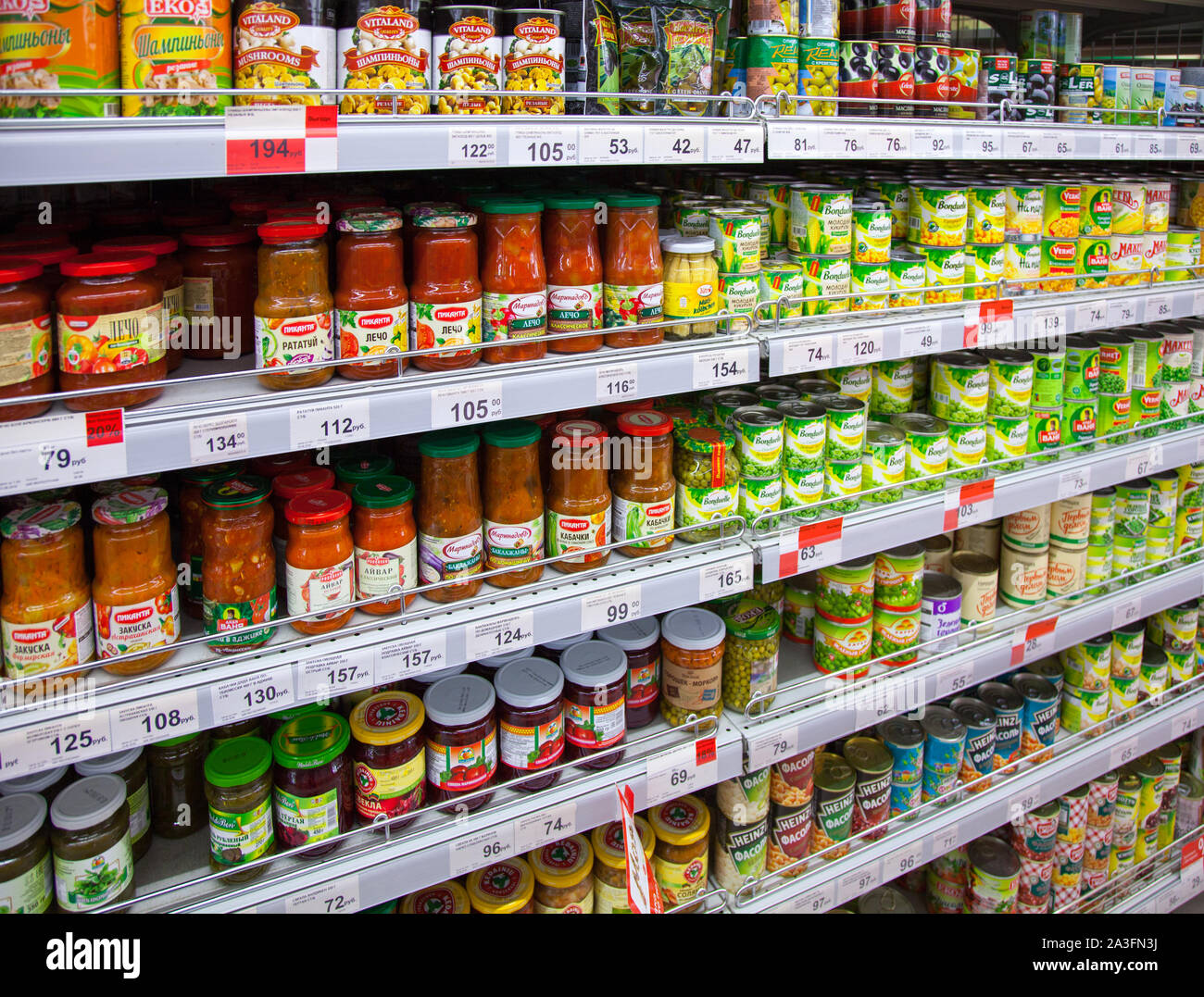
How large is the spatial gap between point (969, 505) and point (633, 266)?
87 cm

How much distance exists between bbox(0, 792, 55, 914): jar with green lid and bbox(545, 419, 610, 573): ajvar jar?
2.61ft

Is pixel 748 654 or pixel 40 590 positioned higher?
pixel 40 590

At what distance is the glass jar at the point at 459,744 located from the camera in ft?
4.82

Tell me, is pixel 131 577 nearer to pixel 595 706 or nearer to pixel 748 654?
pixel 595 706

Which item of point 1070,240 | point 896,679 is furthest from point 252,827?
point 1070,240

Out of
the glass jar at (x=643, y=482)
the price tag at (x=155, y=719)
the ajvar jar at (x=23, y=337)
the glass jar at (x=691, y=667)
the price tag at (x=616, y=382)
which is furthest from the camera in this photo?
the glass jar at (x=691, y=667)

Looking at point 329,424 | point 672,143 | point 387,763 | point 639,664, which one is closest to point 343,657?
point 387,763

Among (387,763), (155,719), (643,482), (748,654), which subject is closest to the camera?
(155,719)

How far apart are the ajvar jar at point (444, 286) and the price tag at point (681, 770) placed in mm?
756

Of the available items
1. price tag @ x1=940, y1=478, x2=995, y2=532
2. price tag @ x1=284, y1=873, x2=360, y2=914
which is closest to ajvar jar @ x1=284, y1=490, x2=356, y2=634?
price tag @ x1=284, y1=873, x2=360, y2=914

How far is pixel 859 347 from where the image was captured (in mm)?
1664

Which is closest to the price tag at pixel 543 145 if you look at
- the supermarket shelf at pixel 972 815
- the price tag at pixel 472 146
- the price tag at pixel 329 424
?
the price tag at pixel 472 146

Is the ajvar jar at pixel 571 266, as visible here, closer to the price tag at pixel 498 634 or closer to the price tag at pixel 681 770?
the price tag at pixel 498 634
